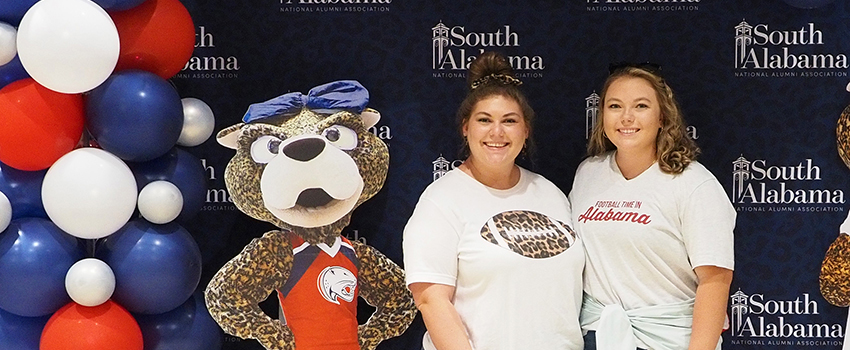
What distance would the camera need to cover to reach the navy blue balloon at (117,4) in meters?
2.49

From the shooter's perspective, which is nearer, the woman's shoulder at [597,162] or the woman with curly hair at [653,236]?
the woman with curly hair at [653,236]

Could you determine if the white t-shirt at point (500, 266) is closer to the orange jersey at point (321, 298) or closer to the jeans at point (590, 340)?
the jeans at point (590, 340)

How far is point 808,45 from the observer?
3.09 metres

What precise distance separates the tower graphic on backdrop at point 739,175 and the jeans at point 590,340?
93 cm

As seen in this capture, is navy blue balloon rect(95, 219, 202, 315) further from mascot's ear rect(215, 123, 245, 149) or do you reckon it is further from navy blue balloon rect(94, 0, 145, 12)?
navy blue balloon rect(94, 0, 145, 12)

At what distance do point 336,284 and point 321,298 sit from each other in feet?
0.23

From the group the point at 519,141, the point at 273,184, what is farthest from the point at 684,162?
the point at 273,184

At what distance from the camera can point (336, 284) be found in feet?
9.13

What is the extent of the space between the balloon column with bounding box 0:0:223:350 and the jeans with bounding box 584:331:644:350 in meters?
1.25

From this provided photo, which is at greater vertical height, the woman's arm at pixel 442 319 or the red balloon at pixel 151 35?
the red balloon at pixel 151 35

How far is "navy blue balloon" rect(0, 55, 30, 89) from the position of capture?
97.3 inches

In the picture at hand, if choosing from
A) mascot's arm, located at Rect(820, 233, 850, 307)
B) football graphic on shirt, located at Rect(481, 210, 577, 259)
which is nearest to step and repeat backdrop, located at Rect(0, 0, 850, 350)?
mascot's arm, located at Rect(820, 233, 850, 307)

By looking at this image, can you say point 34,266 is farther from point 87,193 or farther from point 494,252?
point 494,252

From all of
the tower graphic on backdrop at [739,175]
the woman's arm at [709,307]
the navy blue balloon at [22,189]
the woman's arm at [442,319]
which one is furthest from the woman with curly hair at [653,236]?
the navy blue balloon at [22,189]
